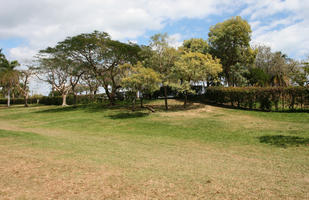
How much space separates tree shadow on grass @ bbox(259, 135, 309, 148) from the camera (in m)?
9.41

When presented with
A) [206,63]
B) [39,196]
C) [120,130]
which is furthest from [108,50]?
[39,196]

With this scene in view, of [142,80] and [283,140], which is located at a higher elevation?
[142,80]

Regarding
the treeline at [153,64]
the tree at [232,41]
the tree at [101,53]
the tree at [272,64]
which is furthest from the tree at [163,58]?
the tree at [272,64]

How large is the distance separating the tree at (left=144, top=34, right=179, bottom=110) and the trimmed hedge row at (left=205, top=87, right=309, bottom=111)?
5904 mm

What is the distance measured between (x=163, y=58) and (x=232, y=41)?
14024 mm

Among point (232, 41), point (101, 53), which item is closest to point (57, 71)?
point (101, 53)

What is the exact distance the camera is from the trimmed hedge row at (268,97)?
1859 cm

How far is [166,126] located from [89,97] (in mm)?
28049

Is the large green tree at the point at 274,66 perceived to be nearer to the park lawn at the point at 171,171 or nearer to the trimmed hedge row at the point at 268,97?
the trimmed hedge row at the point at 268,97

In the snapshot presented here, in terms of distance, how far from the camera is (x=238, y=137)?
1117cm

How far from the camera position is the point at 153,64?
882 inches

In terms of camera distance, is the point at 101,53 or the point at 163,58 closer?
the point at 163,58

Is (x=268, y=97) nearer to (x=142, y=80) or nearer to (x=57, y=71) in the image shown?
(x=142, y=80)

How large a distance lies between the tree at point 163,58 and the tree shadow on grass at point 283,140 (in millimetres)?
12044
